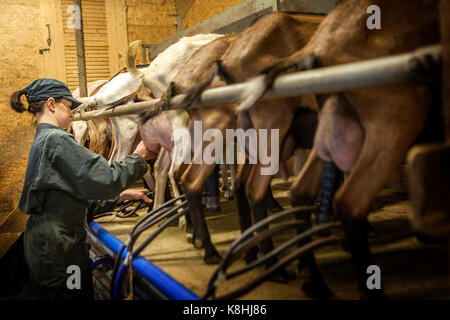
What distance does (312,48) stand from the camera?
1380 millimetres

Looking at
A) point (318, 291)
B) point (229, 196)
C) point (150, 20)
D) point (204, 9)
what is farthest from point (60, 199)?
point (150, 20)

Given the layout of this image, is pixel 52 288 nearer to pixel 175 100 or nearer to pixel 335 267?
pixel 175 100

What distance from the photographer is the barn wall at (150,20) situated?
738 cm

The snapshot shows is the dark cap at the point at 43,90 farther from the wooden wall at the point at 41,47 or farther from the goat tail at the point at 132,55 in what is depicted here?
the wooden wall at the point at 41,47

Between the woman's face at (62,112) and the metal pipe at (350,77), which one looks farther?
the woman's face at (62,112)

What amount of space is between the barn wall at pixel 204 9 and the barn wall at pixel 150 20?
449 millimetres

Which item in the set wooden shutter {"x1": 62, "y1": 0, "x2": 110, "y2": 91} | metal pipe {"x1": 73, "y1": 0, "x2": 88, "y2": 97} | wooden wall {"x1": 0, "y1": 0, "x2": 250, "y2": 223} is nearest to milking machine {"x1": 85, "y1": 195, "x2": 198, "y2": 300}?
metal pipe {"x1": 73, "y1": 0, "x2": 88, "y2": 97}

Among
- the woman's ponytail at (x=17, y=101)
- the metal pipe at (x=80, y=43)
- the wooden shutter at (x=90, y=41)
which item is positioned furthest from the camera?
the wooden shutter at (x=90, y=41)

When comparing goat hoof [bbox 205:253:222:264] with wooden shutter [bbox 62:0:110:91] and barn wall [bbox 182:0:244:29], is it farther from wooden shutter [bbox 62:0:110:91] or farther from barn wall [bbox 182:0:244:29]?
wooden shutter [bbox 62:0:110:91]

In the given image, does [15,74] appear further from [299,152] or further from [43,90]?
[299,152]

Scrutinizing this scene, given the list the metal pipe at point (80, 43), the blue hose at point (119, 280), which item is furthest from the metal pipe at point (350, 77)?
the metal pipe at point (80, 43)

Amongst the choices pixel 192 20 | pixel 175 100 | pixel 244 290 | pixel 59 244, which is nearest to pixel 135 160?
pixel 175 100

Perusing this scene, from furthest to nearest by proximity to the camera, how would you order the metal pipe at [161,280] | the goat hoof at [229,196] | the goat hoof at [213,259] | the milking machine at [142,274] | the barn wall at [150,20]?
1. the barn wall at [150,20]
2. the goat hoof at [229,196]
3. the goat hoof at [213,259]
4. the milking machine at [142,274]
5. the metal pipe at [161,280]

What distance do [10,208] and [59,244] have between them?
5.70 m
